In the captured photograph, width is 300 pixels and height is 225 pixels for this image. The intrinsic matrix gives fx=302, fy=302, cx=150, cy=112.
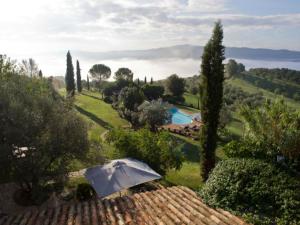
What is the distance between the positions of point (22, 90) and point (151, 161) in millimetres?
9527

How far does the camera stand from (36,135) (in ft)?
47.4

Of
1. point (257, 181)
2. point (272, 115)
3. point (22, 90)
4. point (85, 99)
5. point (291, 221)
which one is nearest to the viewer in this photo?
point (291, 221)

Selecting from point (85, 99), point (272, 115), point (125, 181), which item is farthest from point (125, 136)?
point (85, 99)

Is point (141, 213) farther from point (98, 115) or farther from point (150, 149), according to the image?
point (98, 115)

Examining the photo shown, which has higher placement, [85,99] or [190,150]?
[85,99]

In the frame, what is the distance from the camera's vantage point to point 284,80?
114062 millimetres

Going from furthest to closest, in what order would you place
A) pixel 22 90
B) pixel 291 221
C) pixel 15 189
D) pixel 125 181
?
pixel 15 189 < pixel 125 181 < pixel 22 90 < pixel 291 221

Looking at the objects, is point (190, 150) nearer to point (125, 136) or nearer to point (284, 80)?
point (125, 136)

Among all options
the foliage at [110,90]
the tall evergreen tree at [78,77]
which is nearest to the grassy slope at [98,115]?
the foliage at [110,90]

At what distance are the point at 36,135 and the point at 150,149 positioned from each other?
8.36m

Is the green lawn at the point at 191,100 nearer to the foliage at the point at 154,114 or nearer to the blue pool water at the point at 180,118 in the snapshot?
the blue pool water at the point at 180,118

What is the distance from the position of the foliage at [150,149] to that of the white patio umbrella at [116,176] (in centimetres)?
288

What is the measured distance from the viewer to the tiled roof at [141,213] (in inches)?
371

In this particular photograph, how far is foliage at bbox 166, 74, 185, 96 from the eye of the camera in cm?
7024
